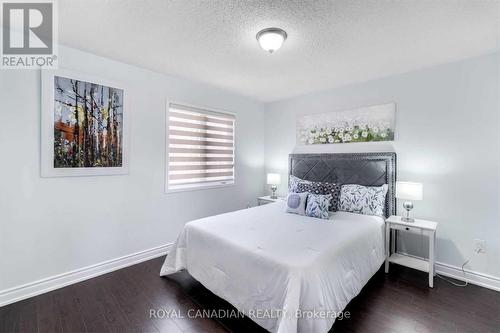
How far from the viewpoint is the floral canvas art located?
10.7 ft

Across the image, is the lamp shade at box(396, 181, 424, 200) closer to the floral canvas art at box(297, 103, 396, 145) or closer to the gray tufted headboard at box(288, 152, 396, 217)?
the gray tufted headboard at box(288, 152, 396, 217)

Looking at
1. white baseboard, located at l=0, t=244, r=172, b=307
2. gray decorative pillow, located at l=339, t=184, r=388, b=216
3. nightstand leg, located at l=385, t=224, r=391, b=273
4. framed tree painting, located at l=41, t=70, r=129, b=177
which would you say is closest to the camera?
white baseboard, located at l=0, t=244, r=172, b=307

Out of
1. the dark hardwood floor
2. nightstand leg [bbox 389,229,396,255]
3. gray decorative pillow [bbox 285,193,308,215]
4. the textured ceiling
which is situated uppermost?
the textured ceiling

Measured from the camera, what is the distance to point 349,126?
142 inches

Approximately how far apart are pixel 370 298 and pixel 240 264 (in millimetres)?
1406

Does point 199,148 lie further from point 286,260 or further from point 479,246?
point 479,246

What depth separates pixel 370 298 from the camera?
2309 mm

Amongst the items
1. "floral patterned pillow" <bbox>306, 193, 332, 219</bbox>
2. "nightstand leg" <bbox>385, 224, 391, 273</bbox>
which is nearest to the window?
"floral patterned pillow" <bbox>306, 193, 332, 219</bbox>

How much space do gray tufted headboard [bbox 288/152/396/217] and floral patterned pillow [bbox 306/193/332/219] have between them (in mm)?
715

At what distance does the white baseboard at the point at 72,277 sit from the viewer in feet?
7.29

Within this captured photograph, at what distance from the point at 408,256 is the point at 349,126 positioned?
192 centimetres

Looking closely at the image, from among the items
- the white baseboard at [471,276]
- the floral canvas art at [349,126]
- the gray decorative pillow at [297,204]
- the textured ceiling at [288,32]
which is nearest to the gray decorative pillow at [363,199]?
the gray decorative pillow at [297,204]

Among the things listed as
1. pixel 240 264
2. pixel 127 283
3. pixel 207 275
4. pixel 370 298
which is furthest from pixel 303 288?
pixel 127 283

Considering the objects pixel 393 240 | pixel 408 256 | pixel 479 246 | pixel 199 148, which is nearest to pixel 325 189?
pixel 393 240
